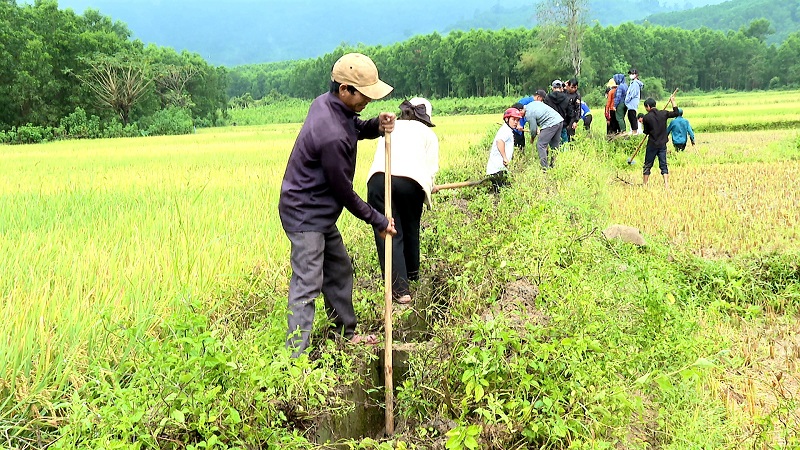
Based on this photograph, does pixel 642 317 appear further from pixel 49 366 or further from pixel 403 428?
pixel 49 366

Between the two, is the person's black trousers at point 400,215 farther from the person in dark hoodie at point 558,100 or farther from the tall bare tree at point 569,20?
the tall bare tree at point 569,20

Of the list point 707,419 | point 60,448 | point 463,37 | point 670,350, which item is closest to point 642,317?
point 670,350

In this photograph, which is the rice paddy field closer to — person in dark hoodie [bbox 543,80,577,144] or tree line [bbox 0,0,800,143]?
person in dark hoodie [bbox 543,80,577,144]

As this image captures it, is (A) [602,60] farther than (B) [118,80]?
Yes

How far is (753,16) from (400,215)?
181940 millimetres

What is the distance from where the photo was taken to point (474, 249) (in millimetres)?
4414

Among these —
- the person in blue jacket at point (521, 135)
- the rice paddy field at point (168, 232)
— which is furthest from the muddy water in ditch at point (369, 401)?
the person in blue jacket at point (521, 135)

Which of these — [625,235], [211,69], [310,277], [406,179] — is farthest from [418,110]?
[211,69]

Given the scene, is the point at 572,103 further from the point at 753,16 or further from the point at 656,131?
the point at 753,16

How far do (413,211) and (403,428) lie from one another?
1.77 m

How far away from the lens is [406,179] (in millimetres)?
3998

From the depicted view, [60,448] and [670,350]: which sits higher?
[60,448]

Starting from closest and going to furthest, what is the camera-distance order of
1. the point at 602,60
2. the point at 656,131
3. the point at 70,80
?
the point at 656,131 < the point at 70,80 < the point at 602,60

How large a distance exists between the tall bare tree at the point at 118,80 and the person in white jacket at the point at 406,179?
2840 cm
